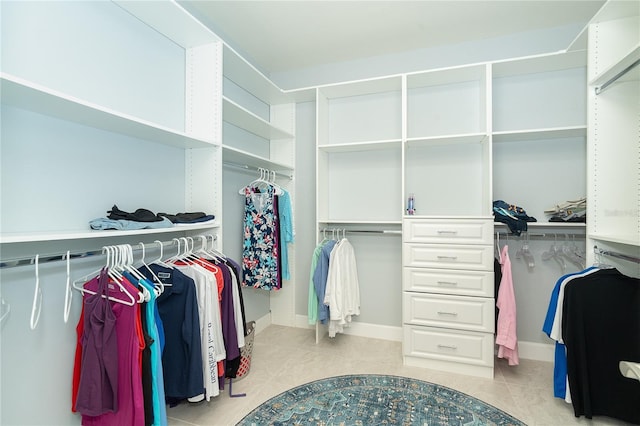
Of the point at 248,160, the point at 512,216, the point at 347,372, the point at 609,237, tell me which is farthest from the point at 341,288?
the point at 609,237

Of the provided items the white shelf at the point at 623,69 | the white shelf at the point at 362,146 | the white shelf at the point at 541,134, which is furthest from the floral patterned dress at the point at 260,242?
the white shelf at the point at 623,69

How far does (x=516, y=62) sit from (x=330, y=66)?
1.75 metres

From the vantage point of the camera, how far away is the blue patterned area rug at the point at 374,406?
186cm

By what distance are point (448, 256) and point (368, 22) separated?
6.76 ft

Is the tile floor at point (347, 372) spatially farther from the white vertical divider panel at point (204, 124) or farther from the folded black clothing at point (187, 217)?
the folded black clothing at point (187, 217)

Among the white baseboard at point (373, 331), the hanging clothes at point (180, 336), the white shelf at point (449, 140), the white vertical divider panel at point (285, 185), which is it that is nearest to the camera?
the hanging clothes at point (180, 336)

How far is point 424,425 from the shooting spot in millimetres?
1820

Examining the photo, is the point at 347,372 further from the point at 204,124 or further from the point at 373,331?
the point at 204,124

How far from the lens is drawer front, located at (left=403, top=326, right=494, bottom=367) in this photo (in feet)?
7.70

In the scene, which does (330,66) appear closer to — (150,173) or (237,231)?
(237,231)

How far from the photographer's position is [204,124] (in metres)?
2.15

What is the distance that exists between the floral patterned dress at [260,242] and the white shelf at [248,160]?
0.86 ft

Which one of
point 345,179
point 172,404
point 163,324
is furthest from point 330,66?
point 172,404

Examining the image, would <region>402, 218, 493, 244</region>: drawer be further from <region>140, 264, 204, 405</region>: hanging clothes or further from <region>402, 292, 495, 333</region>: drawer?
<region>140, 264, 204, 405</region>: hanging clothes
